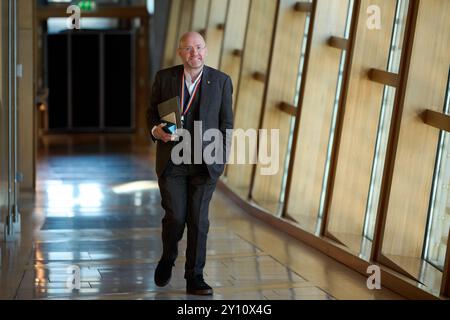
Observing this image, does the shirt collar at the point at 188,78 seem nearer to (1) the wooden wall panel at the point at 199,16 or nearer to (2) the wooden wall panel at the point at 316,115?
(2) the wooden wall panel at the point at 316,115

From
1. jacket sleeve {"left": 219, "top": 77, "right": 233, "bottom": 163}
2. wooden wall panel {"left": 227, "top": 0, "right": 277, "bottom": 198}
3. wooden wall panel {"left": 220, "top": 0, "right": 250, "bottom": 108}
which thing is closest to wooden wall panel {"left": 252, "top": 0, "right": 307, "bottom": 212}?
wooden wall panel {"left": 227, "top": 0, "right": 277, "bottom": 198}

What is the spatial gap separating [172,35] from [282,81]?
839 centimetres

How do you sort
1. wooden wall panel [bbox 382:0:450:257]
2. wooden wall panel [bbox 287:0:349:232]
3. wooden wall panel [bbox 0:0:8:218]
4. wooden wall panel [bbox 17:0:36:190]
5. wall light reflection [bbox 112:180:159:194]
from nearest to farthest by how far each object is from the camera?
1. wooden wall panel [bbox 382:0:450:257]
2. wooden wall panel [bbox 0:0:8:218]
3. wooden wall panel [bbox 287:0:349:232]
4. wooden wall panel [bbox 17:0:36:190]
5. wall light reflection [bbox 112:180:159:194]

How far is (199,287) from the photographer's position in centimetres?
557

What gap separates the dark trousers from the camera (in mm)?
5418

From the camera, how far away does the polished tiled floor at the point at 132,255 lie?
5789 millimetres

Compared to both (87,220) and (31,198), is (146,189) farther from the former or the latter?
(87,220)

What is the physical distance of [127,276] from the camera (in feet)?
20.4

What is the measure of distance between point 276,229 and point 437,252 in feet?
7.98

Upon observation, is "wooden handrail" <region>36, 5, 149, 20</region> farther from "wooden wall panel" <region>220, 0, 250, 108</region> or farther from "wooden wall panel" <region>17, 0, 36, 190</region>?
"wooden wall panel" <region>17, 0, 36, 190</region>

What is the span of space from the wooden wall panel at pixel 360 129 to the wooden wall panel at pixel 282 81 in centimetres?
171

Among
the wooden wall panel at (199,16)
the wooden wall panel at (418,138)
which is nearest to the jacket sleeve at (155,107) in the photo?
the wooden wall panel at (418,138)

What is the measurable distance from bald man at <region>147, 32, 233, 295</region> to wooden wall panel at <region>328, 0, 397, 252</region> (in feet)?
5.91
